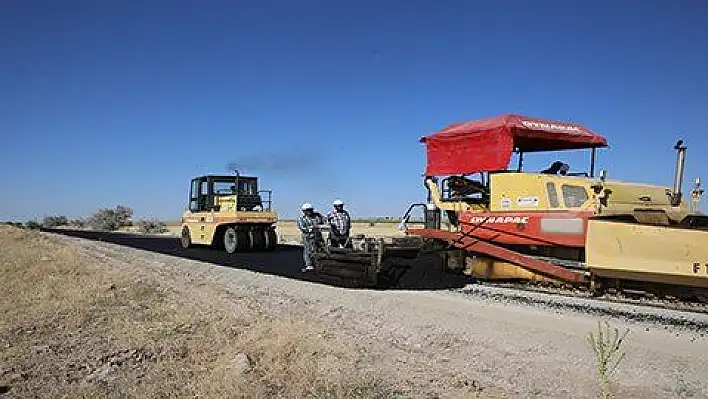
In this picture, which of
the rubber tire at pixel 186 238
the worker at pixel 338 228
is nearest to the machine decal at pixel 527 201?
the worker at pixel 338 228

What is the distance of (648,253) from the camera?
8414 mm

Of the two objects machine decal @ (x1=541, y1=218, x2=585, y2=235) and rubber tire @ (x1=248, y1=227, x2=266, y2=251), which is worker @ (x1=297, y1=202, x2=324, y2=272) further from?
rubber tire @ (x1=248, y1=227, x2=266, y2=251)

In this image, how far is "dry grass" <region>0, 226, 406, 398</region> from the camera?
536 centimetres

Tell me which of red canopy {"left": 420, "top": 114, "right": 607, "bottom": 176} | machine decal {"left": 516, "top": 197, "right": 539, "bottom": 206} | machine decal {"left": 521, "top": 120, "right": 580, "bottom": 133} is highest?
machine decal {"left": 521, "top": 120, "right": 580, "bottom": 133}

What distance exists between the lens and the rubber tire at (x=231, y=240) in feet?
66.0

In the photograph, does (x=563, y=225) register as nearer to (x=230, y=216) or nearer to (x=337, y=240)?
(x=337, y=240)

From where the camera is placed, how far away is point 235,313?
836cm

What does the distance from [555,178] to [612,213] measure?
1134 mm

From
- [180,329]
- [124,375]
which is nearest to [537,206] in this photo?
[180,329]

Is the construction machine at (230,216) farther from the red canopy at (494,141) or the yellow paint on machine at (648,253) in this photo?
the yellow paint on machine at (648,253)

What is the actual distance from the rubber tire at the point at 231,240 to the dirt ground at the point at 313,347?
921 cm

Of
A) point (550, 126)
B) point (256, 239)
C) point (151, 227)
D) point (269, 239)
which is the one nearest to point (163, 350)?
point (550, 126)

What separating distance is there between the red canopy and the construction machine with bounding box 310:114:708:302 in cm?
2

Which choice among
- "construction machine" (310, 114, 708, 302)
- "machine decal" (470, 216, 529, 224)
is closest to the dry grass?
"construction machine" (310, 114, 708, 302)
